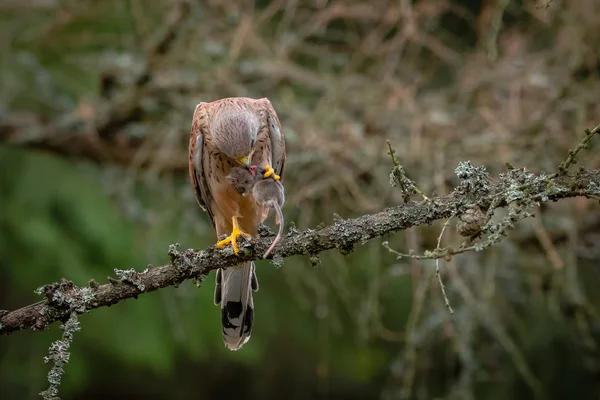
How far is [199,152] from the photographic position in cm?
372

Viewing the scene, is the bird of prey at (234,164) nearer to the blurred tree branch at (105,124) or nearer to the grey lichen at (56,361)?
the blurred tree branch at (105,124)

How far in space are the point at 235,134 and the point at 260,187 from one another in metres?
0.39

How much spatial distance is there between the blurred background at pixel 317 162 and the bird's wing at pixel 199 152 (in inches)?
18.7

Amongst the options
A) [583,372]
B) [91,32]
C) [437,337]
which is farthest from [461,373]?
[91,32]

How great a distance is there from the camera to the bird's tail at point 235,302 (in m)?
3.53

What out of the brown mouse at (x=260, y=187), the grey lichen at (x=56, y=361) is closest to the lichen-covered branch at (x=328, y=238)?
the grey lichen at (x=56, y=361)

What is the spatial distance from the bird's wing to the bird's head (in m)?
0.18

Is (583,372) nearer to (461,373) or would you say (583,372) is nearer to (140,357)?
(461,373)

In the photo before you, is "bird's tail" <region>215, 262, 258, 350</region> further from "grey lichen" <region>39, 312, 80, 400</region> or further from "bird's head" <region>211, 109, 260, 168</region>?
"grey lichen" <region>39, 312, 80, 400</region>

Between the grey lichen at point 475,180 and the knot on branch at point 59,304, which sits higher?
the grey lichen at point 475,180

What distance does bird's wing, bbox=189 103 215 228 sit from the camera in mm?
3695

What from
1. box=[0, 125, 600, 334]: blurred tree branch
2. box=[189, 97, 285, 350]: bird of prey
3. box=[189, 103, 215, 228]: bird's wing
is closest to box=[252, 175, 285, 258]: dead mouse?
box=[189, 97, 285, 350]: bird of prey

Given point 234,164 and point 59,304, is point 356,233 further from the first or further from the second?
point 234,164

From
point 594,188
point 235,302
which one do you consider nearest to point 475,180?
point 594,188
